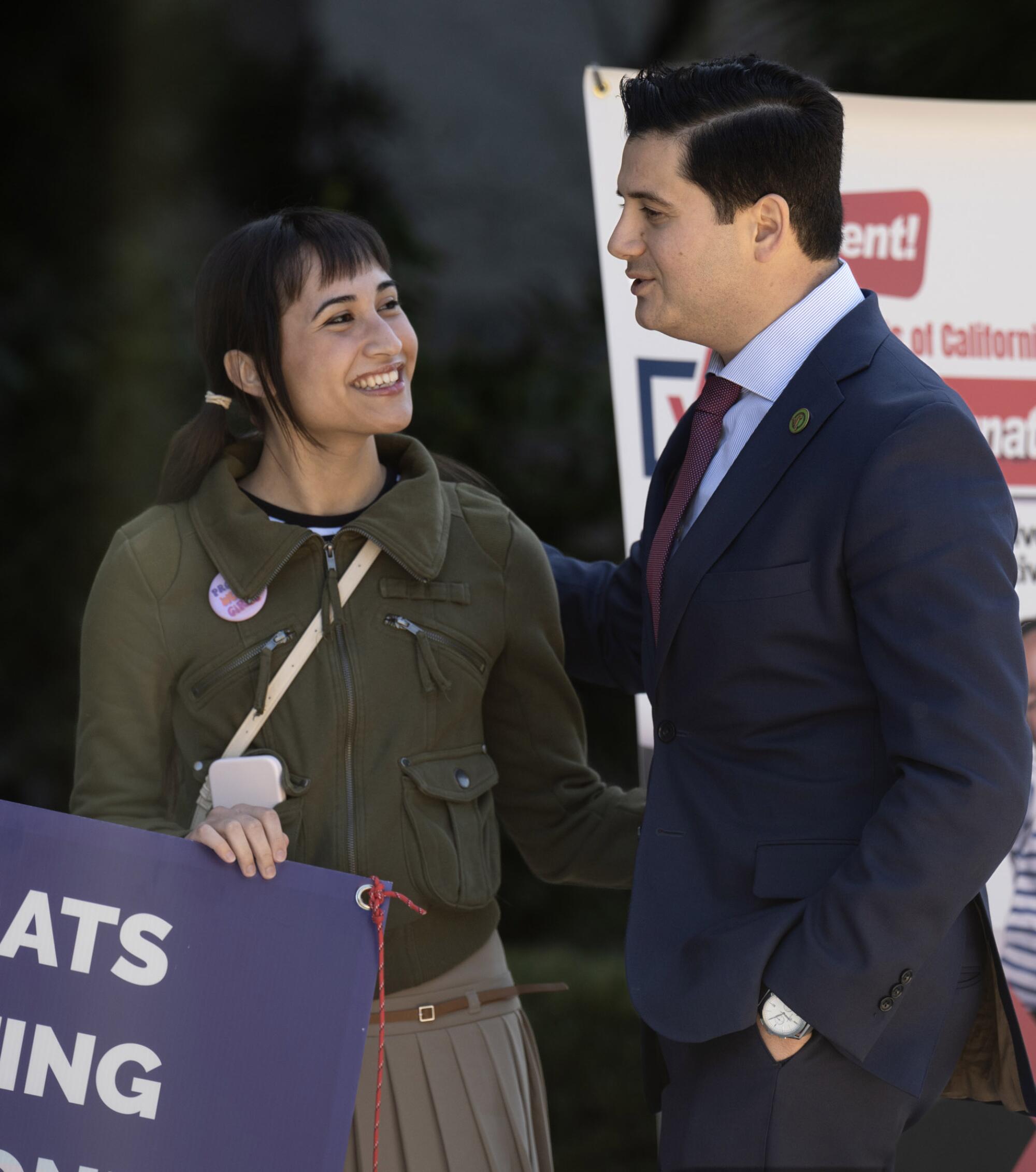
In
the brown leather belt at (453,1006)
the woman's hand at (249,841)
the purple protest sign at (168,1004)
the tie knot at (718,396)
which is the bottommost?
the brown leather belt at (453,1006)

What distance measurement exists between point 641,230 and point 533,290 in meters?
2.59

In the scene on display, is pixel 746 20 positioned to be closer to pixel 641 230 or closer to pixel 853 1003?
pixel 641 230

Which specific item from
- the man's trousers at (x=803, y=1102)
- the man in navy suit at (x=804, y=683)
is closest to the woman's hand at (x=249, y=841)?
the man in navy suit at (x=804, y=683)

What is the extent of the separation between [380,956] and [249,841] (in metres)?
0.23

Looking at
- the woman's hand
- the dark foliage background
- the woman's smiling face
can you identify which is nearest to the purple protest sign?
the woman's hand

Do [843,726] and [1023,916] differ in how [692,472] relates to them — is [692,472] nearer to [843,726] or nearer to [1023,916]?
[843,726]

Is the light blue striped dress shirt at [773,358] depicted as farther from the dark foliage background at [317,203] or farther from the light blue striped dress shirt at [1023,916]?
the dark foliage background at [317,203]

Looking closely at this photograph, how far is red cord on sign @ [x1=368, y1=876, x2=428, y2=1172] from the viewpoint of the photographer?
5.88 feet

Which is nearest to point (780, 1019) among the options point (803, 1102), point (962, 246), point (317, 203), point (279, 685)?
point (803, 1102)

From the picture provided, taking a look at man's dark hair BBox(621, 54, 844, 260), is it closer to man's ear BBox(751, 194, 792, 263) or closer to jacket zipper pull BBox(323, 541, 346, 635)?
man's ear BBox(751, 194, 792, 263)

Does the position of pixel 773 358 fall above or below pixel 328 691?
above

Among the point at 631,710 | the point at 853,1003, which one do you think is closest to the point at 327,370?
the point at 853,1003

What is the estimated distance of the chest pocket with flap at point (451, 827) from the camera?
1968 mm

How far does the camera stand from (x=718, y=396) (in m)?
1.87
